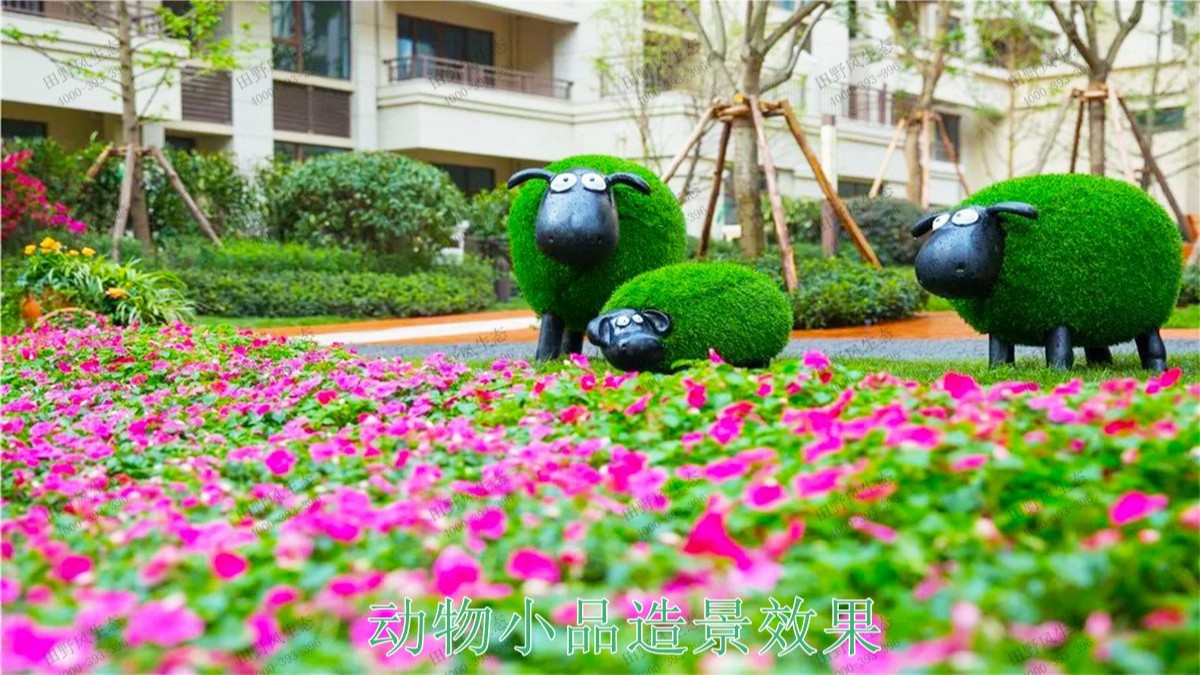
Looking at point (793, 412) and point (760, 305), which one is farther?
point (760, 305)

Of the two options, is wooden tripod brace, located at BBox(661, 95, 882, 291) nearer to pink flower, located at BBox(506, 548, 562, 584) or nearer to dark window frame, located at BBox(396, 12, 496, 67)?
pink flower, located at BBox(506, 548, 562, 584)

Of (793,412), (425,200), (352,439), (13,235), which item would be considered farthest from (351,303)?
(793,412)

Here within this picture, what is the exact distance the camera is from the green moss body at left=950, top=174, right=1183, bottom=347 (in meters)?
7.75

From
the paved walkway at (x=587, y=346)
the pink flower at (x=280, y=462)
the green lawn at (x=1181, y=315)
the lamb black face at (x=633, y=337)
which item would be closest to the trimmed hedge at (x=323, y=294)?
the paved walkway at (x=587, y=346)

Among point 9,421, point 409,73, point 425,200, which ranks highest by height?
point 409,73

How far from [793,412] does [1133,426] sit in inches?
42.2

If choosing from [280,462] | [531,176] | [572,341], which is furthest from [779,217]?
[280,462]

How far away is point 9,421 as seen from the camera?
242 inches

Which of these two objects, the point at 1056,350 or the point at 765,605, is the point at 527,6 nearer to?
the point at 1056,350

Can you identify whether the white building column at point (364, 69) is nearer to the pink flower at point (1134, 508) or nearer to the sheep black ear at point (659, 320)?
the sheep black ear at point (659, 320)

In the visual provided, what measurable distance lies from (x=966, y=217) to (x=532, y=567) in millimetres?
5500

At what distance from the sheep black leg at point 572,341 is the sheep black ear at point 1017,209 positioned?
10.4ft

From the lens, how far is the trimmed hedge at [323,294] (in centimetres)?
1717

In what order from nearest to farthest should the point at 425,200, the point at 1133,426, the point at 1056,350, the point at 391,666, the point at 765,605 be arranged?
the point at 391,666, the point at 765,605, the point at 1133,426, the point at 1056,350, the point at 425,200
